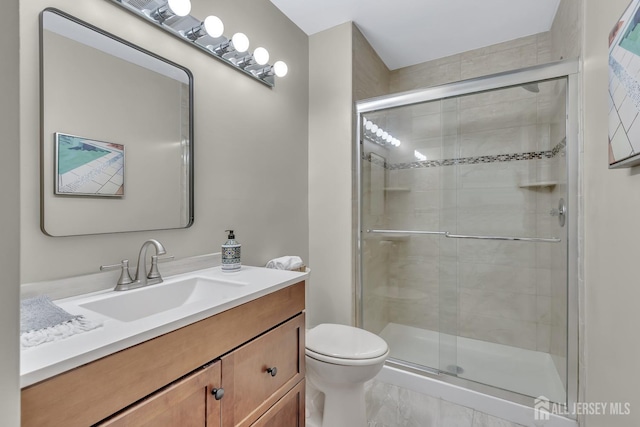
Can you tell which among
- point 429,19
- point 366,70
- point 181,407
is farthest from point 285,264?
point 429,19

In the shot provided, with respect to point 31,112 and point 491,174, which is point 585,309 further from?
point 31,112

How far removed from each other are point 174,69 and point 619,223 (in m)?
1.84

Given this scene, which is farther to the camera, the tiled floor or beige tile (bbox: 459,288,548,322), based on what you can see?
beige tile (bbox: 459,288,548,322)

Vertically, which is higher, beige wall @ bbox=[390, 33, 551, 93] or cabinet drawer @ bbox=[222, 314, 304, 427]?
beige wall @ bbox=[390, 33, 551, 93]

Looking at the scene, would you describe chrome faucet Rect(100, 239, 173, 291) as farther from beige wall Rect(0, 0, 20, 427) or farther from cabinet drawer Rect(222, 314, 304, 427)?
beige wall Rect(0, 0, 20, 427)

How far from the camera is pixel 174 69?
131 centimetres

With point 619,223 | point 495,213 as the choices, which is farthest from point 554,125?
point 619,223

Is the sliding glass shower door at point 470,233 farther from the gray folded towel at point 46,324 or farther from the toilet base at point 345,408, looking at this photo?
the gray folded towel at point 46,324

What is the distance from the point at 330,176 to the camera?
215 cm

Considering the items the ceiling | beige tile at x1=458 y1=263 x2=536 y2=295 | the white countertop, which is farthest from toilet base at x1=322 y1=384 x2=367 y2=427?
the ceiling

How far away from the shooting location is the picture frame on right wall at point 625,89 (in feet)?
2.64

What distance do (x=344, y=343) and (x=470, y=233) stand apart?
119 cm

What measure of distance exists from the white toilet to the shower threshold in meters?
0.71

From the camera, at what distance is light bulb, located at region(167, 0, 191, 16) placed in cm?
119
